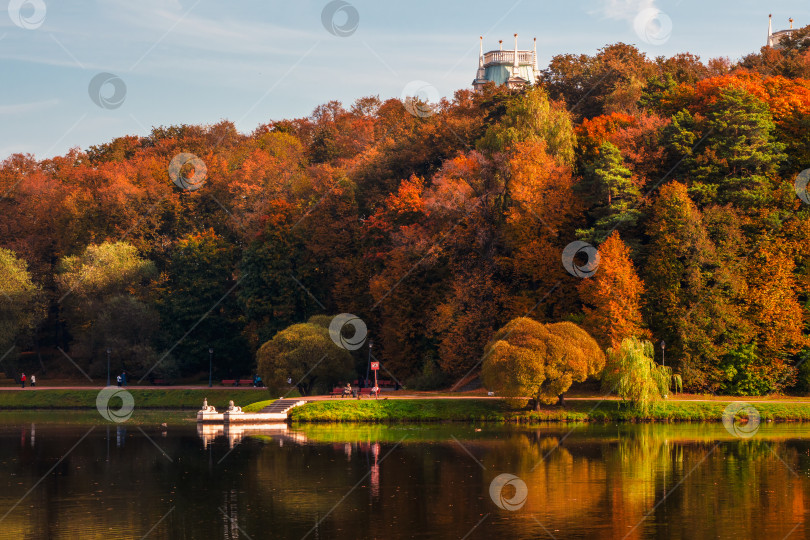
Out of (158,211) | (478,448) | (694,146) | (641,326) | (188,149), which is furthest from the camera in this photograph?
(188,149)

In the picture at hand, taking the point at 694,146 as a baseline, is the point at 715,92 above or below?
above

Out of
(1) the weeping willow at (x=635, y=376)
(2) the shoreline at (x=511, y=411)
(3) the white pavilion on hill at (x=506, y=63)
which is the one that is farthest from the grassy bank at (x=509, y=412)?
(3) the white pavilion on hill at (x=506, y=63)

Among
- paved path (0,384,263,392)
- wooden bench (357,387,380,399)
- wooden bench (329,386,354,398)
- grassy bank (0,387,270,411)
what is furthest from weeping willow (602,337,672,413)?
paved path (0,384,263,392)

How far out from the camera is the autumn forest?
57.3m

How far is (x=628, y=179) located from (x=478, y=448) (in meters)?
25.2

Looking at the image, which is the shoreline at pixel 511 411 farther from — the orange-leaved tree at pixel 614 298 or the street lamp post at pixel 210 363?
the street lamp post at pixel 210 363

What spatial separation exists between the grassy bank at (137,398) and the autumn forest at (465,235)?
4620 mm

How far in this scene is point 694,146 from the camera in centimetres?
6131

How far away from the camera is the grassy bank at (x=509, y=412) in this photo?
50.8m

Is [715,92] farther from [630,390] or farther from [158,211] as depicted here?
[158,211]

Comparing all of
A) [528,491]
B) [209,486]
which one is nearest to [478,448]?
[528,491]

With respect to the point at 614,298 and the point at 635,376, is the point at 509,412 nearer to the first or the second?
the point at 635,376

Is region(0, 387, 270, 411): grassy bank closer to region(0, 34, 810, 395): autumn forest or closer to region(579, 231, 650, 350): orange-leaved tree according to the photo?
region(0, 34, 810, 395): autumn forest

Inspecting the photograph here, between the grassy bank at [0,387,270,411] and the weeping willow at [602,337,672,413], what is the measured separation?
25.2 metres
